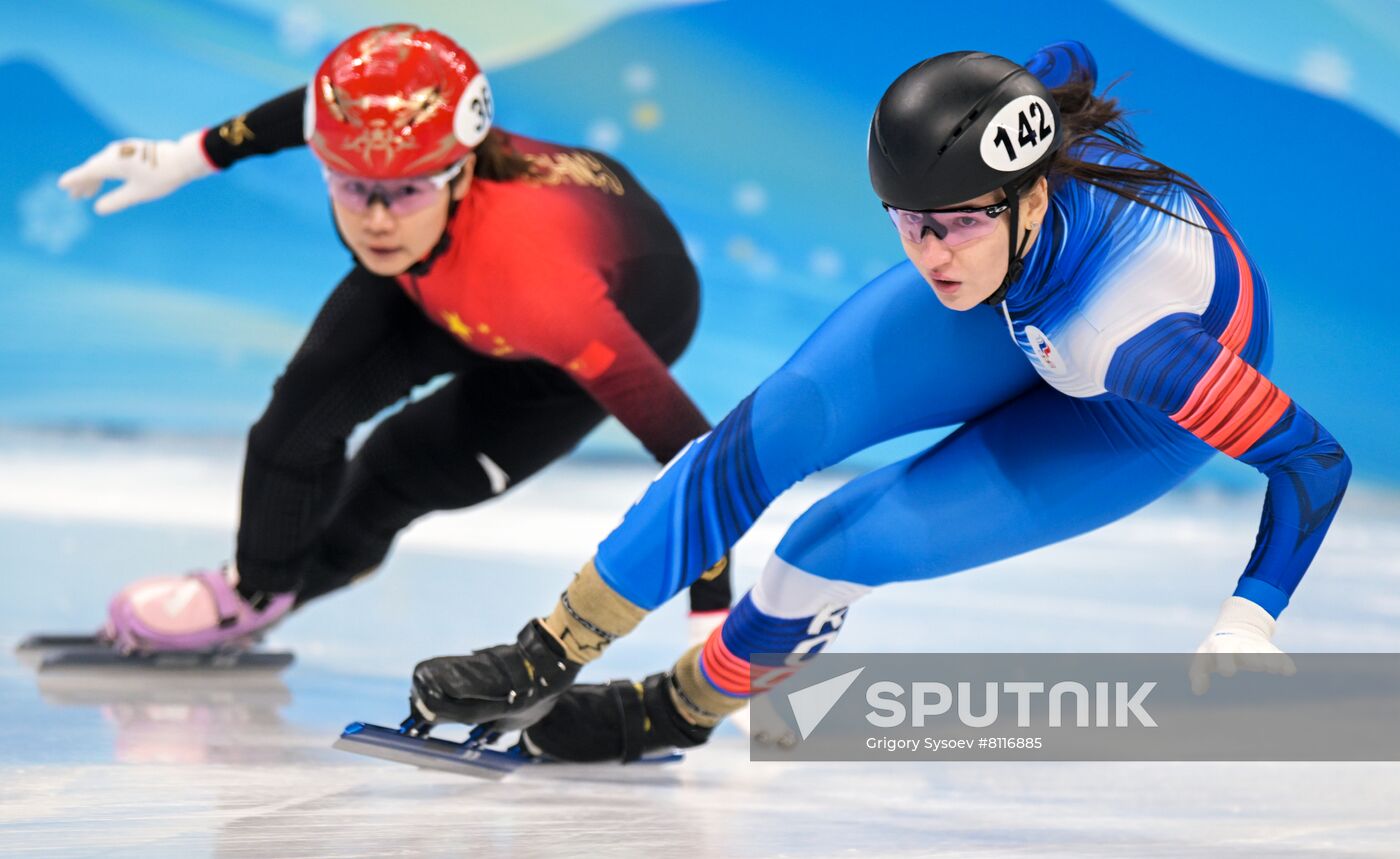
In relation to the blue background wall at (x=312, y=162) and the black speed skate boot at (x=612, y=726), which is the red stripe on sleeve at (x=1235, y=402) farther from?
the blue background wall at (x=312, y=162)

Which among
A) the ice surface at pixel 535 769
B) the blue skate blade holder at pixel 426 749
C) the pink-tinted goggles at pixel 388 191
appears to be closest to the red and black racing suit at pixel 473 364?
the pink-tinted goggles at pixel 388 191

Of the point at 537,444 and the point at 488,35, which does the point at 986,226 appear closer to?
the point at 537,444

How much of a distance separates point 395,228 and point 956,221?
1191 mm

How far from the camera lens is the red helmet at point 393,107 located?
2.75 meters

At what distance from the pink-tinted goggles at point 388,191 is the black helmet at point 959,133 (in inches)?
41.1

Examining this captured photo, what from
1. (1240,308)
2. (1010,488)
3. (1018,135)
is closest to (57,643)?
(1010,488)

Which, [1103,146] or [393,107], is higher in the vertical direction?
[393,107]

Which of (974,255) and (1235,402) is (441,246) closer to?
(974,255)

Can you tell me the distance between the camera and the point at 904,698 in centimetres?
331

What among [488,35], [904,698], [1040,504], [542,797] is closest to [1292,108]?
[488,35]

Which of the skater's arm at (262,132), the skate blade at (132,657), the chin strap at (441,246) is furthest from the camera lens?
the skate blade at (132,657)

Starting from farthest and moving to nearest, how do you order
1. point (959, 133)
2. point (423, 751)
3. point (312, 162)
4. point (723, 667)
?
point (312, 162) < point (723, 667) < point (423, 751) < point (959, 133)

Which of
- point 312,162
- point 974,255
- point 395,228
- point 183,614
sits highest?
point 312,162

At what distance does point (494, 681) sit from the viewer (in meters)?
2.31
